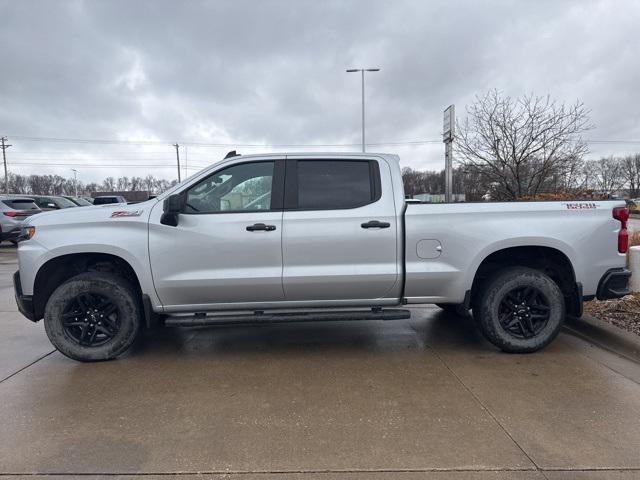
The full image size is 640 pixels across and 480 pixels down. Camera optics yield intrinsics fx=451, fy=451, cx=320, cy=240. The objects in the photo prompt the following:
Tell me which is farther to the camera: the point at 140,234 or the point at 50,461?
the point at 140,234

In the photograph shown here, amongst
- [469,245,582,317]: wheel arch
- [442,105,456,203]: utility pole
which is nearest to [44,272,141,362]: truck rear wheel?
[469,245,582,317]: wheel arch

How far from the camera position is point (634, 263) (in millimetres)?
5934

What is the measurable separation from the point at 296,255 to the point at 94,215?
6.41 feet

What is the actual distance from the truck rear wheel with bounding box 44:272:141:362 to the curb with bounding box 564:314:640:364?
15.8 ft

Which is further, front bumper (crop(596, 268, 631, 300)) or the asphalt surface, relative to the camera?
front bumper (crop(596, 268, 631, 300))

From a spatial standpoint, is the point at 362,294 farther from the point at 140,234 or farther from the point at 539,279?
the point at 140,234

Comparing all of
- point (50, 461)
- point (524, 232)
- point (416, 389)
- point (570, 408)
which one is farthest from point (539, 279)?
point (50, 461)

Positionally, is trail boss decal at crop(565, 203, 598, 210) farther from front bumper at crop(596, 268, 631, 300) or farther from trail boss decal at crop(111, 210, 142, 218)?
trail boss decal at crop(111, 210, 142, 218)

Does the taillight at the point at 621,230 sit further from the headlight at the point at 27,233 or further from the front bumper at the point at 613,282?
the headlight at the point at 27,233

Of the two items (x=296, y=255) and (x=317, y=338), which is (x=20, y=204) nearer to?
(x=317, y=338)

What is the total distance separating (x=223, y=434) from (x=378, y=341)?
236 cm

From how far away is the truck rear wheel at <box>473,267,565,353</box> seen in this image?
4438 mm

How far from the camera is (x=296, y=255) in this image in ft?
14.1

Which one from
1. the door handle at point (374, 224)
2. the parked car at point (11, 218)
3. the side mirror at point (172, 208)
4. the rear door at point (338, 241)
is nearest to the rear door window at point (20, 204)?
the parked car at point (11, 218)
